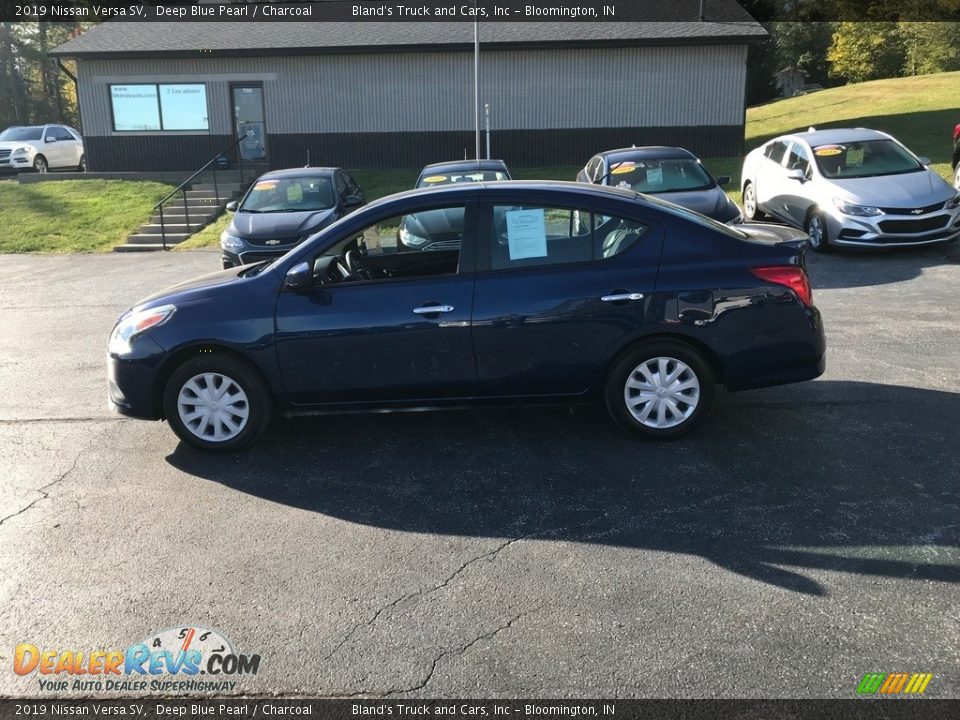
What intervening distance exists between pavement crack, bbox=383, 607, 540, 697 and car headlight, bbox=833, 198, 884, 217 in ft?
31.7

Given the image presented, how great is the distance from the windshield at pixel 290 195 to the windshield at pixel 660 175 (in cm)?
420

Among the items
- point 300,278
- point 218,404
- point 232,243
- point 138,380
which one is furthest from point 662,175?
point 138,380

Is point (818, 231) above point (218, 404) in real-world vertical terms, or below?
above

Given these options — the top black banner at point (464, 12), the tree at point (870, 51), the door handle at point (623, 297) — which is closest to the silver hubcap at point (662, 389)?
the door handle at point (623, 297)

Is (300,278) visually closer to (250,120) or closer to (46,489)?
(46,489)

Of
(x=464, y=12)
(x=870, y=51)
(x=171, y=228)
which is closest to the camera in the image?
(x=171, y=228)

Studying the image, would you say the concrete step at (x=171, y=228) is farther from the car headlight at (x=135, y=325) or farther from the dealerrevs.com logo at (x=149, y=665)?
the dealerrevs.com logo at (x=149, y=665)

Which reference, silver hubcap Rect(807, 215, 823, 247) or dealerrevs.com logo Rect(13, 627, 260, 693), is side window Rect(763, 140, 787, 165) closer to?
silver hubcap Rect(807, 215, 823, 247)

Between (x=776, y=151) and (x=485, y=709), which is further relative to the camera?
(x=776, y=151)

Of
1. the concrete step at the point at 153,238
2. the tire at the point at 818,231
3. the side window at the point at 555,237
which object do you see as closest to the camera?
the side window at the point at 555,237

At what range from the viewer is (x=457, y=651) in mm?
3473

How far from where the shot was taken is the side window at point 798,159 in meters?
12.9

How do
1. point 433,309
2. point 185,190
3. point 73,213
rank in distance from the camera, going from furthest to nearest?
point 185,190 → point 73,213 → point 433,309

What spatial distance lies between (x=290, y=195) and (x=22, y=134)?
20.0 m
